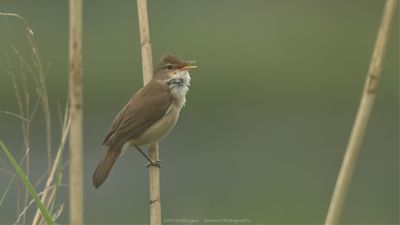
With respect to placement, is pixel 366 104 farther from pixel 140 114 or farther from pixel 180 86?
pixel 180 86

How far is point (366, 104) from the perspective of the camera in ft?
9.53

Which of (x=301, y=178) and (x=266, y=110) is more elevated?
(x=266, y=110)

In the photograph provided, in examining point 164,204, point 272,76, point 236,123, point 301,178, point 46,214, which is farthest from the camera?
point 272,76

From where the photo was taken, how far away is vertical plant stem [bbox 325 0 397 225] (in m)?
2.83

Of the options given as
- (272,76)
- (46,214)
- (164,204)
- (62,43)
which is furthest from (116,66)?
(46,214)

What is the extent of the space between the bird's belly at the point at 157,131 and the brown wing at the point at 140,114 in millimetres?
22

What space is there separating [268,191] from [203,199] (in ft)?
1.84

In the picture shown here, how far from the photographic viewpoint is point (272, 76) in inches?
391

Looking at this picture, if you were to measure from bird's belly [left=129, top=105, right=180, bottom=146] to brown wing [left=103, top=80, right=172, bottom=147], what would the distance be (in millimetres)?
22

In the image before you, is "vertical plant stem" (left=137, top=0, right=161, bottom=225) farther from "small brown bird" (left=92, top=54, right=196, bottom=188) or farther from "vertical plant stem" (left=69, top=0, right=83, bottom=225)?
"vertical plant stem" (left=69, top=0, right=83, bottom=225)

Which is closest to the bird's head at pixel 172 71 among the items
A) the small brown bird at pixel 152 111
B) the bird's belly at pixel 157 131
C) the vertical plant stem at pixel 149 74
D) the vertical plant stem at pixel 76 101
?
the small brown bird at pixel 152 111

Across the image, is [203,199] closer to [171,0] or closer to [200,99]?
[200,99]

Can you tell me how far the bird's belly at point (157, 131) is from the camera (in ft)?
16.5

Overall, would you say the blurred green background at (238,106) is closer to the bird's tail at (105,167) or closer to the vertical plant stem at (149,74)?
the bird's tail at (105,167)
